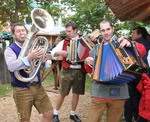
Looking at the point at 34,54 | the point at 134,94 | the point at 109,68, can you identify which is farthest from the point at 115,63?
the point at 134,94

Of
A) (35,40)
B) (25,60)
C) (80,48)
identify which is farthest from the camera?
(80,48)

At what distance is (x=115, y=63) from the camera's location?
2939mm

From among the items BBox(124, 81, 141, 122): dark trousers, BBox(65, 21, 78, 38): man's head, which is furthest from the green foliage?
BBox(124, 81, 141, 122): dark trousers

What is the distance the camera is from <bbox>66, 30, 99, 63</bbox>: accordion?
13.4 feet

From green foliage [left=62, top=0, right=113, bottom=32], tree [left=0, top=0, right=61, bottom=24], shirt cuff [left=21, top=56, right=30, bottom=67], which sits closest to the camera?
shirt cuff [left=21, top=56, right=30, bottom=67]

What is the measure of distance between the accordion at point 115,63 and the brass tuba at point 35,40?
0.82 m

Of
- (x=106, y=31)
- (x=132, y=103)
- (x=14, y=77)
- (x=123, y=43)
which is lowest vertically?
(x=132, y=103)

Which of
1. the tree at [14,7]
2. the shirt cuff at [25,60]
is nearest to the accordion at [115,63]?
the shirt cuff at [25,60]

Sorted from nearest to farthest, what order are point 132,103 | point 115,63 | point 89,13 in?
point 115,63, point 132,103, point 89,13

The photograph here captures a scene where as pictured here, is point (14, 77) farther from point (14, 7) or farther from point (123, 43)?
point (14, 7)

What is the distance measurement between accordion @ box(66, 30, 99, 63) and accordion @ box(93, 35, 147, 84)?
1.01m

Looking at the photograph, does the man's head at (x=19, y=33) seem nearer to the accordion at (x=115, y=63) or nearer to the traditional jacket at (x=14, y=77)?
the traditional jacket at (x=14, y=77)

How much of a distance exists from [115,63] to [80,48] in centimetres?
133

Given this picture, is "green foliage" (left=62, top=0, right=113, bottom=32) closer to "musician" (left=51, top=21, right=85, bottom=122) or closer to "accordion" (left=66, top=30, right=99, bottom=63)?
"musician" (left=51, top=21, right=85, bottom=122)
